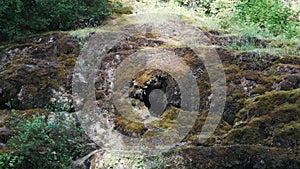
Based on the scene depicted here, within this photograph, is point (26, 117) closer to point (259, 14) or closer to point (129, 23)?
point (129, 23)

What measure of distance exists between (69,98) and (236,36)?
3422 mm

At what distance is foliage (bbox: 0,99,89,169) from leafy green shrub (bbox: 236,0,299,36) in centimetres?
586

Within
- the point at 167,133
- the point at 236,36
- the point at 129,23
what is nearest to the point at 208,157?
the point at 167,133

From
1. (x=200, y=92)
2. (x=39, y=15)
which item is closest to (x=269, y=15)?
(x=200, y=92)

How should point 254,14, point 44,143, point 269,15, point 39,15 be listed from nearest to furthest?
point 44,143, point 39,15, point 269,15, point 254,14

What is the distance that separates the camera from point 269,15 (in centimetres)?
916

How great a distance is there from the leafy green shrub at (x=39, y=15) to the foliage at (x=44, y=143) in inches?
106

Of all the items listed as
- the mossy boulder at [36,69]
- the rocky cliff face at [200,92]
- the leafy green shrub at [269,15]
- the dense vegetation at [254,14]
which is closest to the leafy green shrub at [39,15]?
the rocky cliff face at [200,92]

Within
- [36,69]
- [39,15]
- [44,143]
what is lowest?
[44,143]

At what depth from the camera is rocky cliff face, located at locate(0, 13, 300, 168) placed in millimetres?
3908

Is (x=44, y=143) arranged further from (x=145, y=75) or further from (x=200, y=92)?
(x=200, y=92)

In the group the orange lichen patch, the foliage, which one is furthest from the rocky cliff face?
the foliage

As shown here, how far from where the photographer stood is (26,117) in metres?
4.78

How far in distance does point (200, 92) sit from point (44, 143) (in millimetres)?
2167
